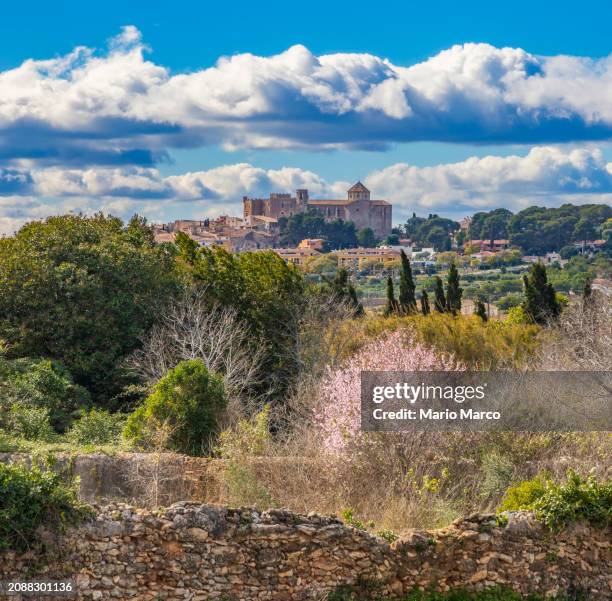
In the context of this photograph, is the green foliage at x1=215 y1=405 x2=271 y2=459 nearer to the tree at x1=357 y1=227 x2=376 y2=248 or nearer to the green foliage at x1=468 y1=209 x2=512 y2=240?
the green foliage at x1=468 y1=209 x2=512 y2=240

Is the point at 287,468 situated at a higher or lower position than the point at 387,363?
lower

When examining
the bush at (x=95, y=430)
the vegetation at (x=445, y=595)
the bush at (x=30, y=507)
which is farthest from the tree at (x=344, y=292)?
the bush at (x=30, y=507)

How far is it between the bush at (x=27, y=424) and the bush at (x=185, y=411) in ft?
4.81

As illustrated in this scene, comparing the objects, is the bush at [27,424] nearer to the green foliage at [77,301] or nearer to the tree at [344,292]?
the green foliage at [77,301]

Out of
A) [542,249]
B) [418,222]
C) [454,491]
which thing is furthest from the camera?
[418,222]

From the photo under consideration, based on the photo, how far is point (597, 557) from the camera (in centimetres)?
1108

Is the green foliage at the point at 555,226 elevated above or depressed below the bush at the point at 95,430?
above

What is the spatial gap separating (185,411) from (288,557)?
850 cm

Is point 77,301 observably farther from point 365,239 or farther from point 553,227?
point 365,239

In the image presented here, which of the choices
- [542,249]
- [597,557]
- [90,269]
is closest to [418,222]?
[542,249]

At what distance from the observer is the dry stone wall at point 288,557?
31.4 feet

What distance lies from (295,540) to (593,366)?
11.7 metres

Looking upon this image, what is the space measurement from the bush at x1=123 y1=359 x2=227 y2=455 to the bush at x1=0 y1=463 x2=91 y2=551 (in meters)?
8.04

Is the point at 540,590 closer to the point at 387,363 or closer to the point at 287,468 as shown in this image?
the point at 287,468
